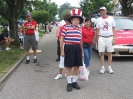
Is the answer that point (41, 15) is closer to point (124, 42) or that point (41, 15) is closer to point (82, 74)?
point (124, 42)

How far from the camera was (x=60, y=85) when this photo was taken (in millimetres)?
6219

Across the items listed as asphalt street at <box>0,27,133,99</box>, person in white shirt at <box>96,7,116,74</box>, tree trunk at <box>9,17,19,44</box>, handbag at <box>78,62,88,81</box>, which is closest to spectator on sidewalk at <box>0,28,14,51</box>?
tree trunk at <box>9,17,19,44</box>

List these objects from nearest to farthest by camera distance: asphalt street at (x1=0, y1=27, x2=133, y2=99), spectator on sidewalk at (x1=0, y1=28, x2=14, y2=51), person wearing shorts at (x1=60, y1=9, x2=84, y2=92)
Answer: asphalt street at (x1=0, y1=27, x2=133, y2=99), person wearing shorts at (x1=60, y1=9, x2=84, y2=92), spectator on sidewalk at (x1=0, y1=28, x2=14, y2=51)

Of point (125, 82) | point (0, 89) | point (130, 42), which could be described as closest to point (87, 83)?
point (125, 82)

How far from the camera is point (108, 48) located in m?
7.41

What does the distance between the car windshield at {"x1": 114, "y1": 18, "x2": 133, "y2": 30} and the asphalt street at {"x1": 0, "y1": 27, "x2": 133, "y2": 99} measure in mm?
2429

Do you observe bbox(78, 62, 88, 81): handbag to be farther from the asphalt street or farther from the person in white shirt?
the person in white shirt

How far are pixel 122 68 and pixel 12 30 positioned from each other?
344 inches

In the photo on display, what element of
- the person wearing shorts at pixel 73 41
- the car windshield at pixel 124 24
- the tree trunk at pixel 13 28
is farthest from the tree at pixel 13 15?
the person wearing shorts at pixel 73 41

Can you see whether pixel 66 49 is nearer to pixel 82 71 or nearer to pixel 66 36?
pixel 66 36

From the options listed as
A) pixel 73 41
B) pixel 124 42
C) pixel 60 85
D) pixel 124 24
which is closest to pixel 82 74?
pixel 60 85

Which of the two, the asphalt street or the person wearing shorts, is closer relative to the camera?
the asphalt street

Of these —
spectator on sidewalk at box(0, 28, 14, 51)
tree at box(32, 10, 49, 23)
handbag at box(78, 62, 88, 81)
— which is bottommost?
handbag at box(78, 62, 88, 81)

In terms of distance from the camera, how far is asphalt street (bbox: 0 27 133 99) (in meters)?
5.38
